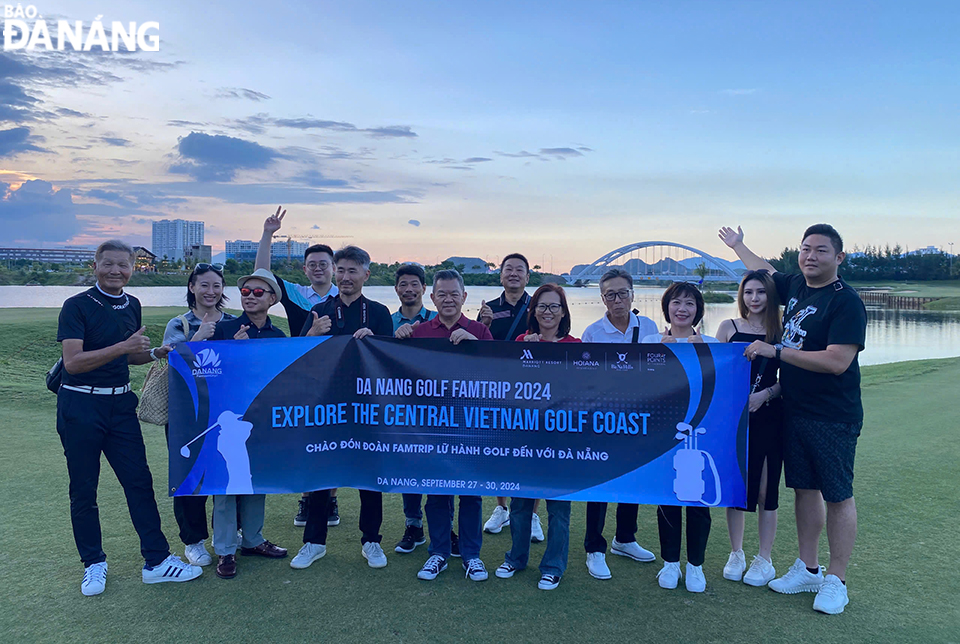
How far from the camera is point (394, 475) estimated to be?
13.2 ft

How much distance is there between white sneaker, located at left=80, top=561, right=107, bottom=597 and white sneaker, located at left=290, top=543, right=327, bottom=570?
1031mm

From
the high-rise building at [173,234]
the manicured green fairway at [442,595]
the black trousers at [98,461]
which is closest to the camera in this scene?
the manicured green fairway at [442,595]

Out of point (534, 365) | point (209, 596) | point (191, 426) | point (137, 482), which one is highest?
point (534, 365)

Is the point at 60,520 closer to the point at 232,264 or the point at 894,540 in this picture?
the point at 894,540

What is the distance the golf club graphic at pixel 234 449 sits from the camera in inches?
159

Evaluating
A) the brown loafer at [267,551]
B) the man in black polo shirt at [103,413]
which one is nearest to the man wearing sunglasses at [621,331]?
the brown loafer at [267,551]

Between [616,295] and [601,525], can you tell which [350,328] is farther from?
[601,525]

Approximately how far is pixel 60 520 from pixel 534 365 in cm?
356

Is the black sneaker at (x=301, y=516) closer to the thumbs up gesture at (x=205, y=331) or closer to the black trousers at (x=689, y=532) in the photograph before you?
the thumbs up gesture at (x=205, y=331)

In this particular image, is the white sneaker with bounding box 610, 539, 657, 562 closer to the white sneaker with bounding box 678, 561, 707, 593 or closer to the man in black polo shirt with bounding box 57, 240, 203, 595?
the white sneaker with bounding box 678, 561, 707, 593

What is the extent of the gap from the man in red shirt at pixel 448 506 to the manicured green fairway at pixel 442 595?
10cm

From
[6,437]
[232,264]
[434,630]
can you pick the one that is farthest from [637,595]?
[232,264]

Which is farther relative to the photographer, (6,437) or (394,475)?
(6,437)

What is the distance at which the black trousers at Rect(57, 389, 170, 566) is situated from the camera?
367cm
